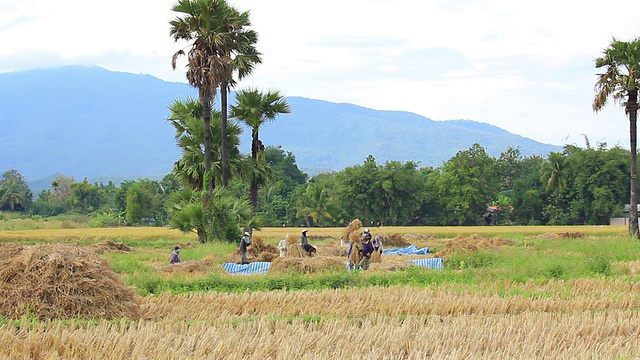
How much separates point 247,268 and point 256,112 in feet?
45.6

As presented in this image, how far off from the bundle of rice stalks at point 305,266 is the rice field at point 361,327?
4222 millimetres

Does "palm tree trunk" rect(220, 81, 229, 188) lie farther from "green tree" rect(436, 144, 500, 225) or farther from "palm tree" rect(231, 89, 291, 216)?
"green tree" rect(436, 144, 500, 225)

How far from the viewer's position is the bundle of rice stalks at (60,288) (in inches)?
411

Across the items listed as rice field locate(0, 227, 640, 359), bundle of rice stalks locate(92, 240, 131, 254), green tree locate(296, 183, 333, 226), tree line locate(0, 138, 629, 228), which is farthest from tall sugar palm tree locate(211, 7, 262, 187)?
green tree locate(296, 183, 333, 226)

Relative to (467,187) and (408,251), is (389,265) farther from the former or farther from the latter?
(467,187)

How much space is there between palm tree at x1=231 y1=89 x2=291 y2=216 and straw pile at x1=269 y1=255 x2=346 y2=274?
47.4 feet

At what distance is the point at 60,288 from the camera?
34.8 ft

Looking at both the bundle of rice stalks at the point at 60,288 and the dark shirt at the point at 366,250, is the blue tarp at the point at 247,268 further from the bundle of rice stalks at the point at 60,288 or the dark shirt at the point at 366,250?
the bundle of rice stalks at the point at 60,288

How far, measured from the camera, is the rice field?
855 centimetres

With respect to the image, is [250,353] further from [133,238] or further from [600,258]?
[133,238]

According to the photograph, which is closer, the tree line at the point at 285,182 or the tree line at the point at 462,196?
the tree line at the point at 285,182

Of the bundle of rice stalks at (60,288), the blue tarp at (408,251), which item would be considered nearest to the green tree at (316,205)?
the blue tarp at (408,251)

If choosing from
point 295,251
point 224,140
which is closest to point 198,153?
point 224,140

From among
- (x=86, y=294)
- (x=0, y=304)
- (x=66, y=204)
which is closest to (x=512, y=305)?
(x=86, y=294)
